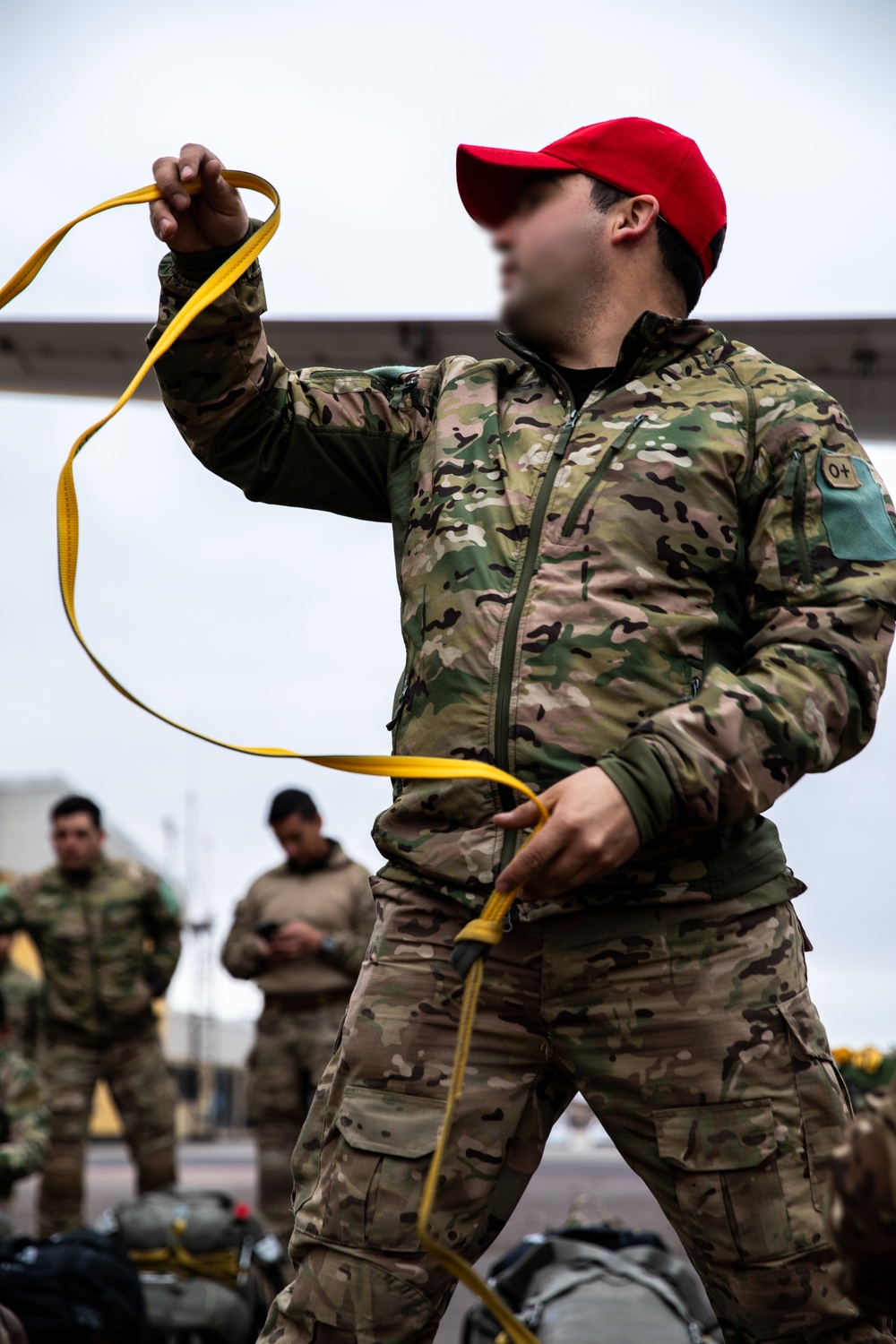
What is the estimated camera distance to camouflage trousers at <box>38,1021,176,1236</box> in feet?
26.3

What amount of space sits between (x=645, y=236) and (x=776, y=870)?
1085 millimetres

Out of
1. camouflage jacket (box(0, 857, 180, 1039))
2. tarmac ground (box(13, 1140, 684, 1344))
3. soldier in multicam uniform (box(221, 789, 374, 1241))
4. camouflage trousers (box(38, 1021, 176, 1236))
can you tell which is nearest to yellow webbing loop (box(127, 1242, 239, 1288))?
tarmac ground (box(13, 1140, 684, 1344))

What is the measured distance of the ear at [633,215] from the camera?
254 centimetres

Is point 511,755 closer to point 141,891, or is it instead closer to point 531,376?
point 531,376

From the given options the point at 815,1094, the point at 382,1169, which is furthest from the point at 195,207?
the point at 815,1094

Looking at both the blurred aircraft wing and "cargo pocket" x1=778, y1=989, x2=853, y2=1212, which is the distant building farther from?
"cargo pocket" x1=778, y1=989, x2=853, y2=1212

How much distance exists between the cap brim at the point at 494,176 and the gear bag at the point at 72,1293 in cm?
310

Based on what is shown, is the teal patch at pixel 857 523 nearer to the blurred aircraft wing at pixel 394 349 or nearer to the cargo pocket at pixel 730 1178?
the cargo pocket at pixel 730 1178

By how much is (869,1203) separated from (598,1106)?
69cm

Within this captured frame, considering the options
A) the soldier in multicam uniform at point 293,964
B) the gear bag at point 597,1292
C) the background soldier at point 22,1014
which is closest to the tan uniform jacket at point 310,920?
the soldier in multicam uniform at point 293,964

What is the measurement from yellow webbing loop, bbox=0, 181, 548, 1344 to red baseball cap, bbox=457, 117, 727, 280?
363 millimetres

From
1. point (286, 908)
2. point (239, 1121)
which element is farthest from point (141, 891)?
point (239, 1121)

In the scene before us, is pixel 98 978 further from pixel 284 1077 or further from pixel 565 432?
pixel 565 432

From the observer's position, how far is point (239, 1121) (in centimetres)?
4959
